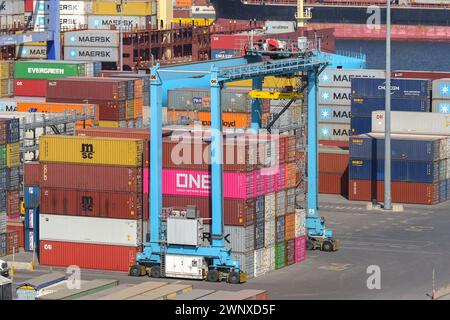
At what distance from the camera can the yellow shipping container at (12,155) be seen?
76250mm

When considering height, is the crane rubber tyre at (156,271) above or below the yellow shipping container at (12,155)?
below

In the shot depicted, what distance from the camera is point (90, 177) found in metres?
70.9

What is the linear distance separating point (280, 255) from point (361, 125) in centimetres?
3270

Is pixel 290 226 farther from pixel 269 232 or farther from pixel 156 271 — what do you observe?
pixel 156 271

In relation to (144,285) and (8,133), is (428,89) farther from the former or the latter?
(144,285)

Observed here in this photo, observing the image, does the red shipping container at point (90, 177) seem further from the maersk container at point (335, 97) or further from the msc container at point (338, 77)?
the msc container at point (338, 77)

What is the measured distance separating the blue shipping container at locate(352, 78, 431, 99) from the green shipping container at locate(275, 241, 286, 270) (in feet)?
107

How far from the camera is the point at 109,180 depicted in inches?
2776

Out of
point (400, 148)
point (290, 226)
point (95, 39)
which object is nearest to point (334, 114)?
point (400, 148)

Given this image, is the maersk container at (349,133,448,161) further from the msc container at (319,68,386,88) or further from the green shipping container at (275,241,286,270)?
the green shipping container at (275,241,286,270)

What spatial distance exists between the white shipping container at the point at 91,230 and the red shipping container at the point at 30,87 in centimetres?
3740

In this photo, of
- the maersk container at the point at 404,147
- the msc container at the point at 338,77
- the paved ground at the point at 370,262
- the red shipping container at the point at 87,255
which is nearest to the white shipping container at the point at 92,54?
the msc container at the point at 338,77
